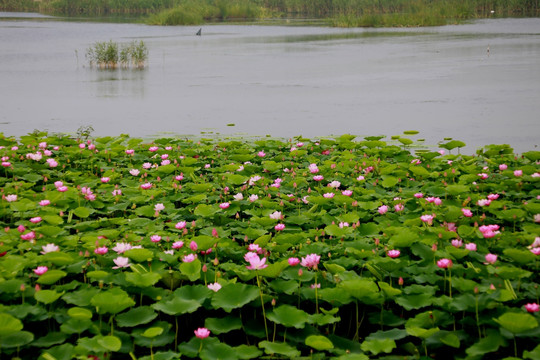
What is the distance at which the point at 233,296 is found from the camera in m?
1.78

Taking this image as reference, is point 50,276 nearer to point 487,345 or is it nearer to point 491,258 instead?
point 487,345

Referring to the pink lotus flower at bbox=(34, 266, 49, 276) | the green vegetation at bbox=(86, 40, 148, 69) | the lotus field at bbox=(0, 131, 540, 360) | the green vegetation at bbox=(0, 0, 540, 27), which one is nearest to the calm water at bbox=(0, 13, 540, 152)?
the green vegetation at bbox=(86, 40, 148, 69)

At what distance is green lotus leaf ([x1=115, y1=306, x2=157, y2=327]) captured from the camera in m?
1.72

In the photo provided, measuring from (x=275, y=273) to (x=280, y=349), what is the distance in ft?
1.05

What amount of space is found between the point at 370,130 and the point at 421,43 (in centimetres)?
1046

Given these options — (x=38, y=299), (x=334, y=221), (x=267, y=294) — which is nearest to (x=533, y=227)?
(x=334, y=221)

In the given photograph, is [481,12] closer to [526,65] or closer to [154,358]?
[526,65]

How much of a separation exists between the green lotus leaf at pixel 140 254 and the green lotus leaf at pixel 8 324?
467 millimetres

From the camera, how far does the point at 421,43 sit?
1503 centimetres

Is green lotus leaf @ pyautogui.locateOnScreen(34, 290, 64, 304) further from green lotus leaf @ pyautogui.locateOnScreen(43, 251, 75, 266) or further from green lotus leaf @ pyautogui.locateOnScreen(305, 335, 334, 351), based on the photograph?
green lotus leaf @ pyautogui.locateOnScreen(305, 335, 334, 351)

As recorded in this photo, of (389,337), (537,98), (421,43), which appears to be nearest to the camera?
(389,337)

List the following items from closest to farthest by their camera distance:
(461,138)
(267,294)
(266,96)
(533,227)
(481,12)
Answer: (267,294), (533,227), (461,138), (266,96), (481,12)

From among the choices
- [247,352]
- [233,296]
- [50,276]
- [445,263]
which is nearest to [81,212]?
[50,276]

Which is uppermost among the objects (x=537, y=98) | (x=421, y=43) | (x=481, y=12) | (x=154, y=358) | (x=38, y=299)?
(x=481, y=12)
